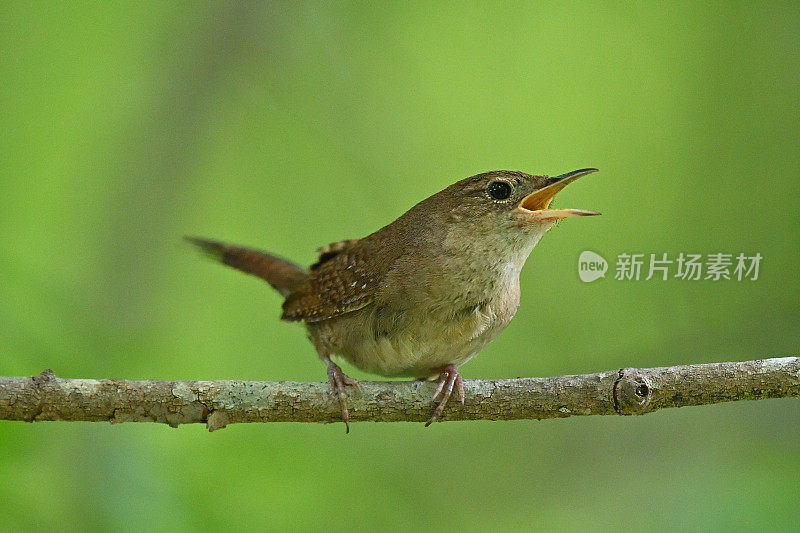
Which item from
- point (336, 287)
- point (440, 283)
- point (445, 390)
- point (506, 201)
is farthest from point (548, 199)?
point (336, 287)

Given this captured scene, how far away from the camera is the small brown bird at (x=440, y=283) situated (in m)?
3.16

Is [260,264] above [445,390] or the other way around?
above

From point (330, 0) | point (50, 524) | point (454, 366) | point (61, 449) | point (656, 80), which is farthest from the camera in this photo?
point (330, 0)

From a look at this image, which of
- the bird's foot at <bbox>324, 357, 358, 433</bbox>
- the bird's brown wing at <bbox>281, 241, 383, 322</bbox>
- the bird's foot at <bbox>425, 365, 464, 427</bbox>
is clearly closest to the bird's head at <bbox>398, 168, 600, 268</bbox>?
the bird's brown wing at <bbox>281, 241, 383, 322</bbox>

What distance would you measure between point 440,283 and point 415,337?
271 millimetres

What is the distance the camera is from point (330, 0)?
589cm

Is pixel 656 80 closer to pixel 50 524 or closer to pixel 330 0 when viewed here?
pixel 330 0

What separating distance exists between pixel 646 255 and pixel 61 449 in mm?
3390

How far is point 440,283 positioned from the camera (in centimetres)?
319

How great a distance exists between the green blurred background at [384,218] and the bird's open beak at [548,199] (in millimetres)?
1545

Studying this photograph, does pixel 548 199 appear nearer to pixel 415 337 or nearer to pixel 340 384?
pixel 415 337

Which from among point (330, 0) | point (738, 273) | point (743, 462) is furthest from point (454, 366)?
point (330, 0)

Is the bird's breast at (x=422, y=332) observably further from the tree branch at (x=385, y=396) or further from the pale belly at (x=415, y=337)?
the tree branch at (x=385, y=396)

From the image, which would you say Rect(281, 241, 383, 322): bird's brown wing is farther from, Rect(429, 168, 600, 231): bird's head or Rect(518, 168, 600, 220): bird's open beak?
Rect(518, 168, 600, 220): bird's open beak
